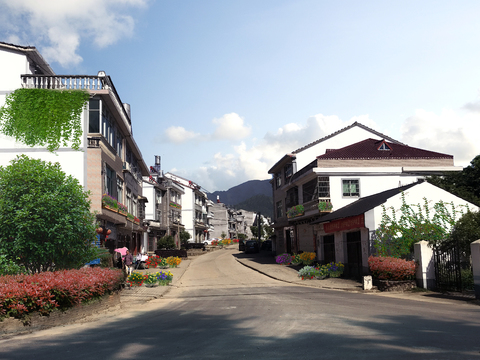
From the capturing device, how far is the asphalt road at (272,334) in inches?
289

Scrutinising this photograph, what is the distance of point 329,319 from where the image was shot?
426 inches

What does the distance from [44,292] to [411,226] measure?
59.3ft

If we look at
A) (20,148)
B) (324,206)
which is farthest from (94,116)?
(324,206)

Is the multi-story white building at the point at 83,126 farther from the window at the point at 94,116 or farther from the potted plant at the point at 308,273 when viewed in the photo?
the potted plant at the point at 308,273

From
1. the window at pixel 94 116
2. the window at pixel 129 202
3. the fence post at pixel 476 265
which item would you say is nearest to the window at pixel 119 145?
the window at pixel 129 202

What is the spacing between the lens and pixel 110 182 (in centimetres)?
2722

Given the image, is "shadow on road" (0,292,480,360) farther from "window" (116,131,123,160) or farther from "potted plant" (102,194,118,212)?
"window" (116,131,123,160)

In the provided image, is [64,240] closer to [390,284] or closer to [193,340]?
[193,340]

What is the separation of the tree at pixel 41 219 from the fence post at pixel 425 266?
13770 mm

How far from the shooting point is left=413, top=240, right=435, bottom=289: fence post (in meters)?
19.2

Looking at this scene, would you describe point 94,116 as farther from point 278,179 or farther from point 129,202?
point 278,179

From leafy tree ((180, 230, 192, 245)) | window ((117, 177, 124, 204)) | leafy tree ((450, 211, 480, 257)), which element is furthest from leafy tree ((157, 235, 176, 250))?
leafy tree ((450, 211, 480, 257))

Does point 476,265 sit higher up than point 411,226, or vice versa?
point 411,226

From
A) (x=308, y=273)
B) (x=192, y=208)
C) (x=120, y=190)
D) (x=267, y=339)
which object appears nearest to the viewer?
(x=267, y=339)
